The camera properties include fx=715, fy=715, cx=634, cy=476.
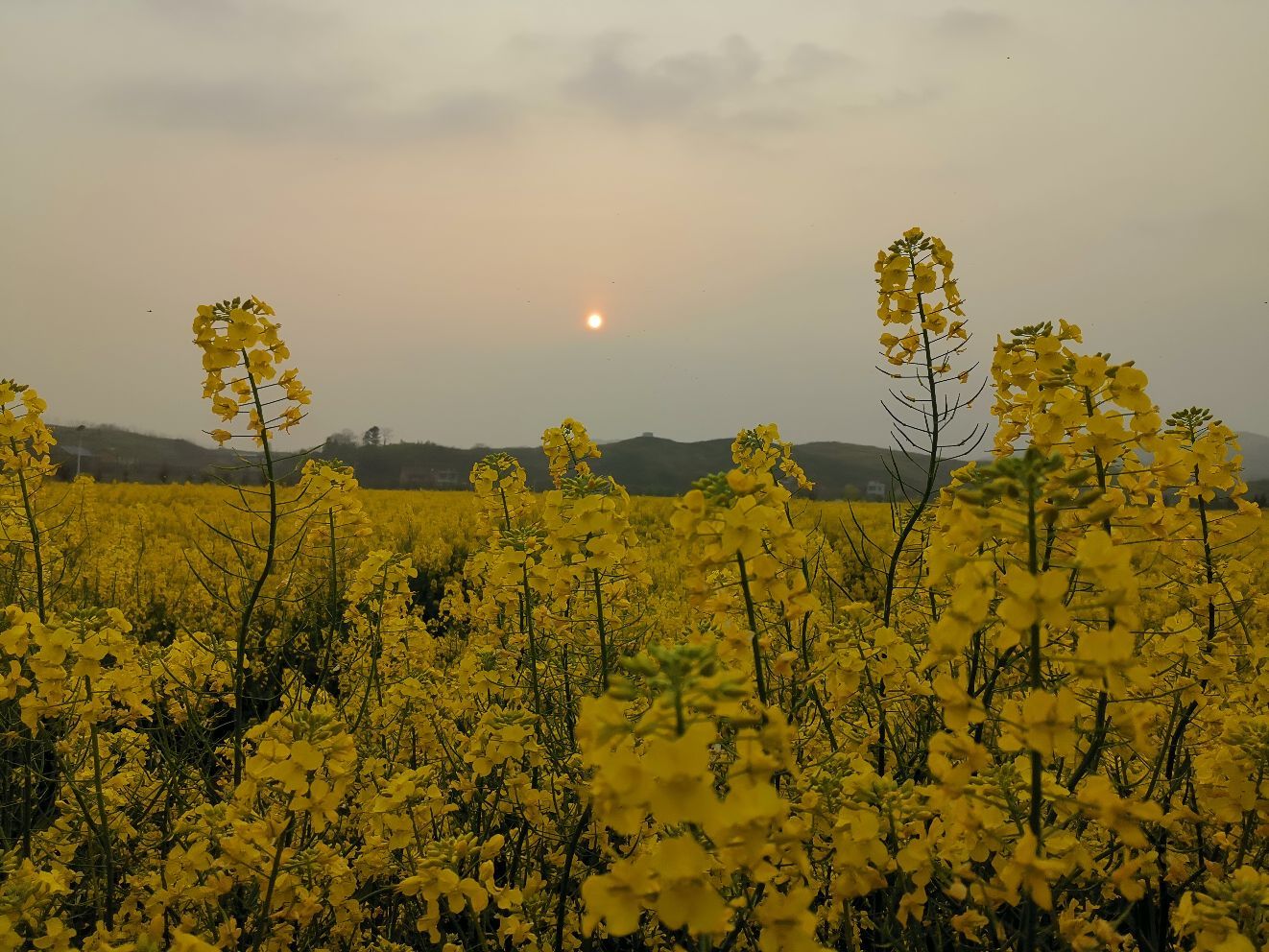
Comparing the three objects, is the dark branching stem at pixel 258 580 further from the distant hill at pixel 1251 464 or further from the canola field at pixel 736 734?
the distant hill at pixel 1251 464

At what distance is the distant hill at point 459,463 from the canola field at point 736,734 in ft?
3.31

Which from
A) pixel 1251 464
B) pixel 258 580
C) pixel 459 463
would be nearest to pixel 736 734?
pixel 258 580

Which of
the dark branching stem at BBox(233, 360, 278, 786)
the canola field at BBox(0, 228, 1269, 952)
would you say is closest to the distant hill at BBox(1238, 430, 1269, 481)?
the canola field at BBox(0, 228, 1269, 952)

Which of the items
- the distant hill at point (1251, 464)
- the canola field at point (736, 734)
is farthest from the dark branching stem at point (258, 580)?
the distant hill at point (1251, 464)

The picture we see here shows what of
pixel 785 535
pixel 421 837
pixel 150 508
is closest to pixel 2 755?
pixel 421 837

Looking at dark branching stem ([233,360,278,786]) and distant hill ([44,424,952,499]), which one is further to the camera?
distant hill ([44,424,952,499])

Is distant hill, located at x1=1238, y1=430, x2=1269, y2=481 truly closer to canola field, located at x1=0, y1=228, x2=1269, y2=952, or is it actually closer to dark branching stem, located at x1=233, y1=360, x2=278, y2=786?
canola field, located at x1=0, y1=228, x2=1269, y2=952

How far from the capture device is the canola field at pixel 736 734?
1.31 m

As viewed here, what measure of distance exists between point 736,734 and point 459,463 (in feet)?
144

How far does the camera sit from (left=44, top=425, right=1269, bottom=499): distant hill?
22547mm

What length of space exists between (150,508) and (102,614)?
1461 centimetres

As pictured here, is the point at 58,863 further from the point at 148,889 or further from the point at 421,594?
the point at 421,594

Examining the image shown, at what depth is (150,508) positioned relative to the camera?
49.2ft

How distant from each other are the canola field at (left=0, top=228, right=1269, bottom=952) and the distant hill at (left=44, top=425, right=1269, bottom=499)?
1010mm
